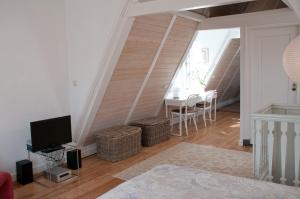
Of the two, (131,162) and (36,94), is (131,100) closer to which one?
(131,162)

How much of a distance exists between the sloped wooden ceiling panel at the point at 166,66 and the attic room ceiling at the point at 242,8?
0.31m

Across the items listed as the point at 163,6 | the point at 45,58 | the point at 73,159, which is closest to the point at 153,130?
the point at 73,159

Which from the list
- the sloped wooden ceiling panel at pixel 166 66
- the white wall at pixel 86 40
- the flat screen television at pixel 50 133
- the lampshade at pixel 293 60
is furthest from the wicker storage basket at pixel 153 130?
the lampshade at pixel 293 60

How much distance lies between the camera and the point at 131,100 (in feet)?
16.1

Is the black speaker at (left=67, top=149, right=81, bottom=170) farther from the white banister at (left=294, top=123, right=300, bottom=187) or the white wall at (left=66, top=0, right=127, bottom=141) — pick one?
the white banister at (left=294, top=123, right=300, bottom=187)

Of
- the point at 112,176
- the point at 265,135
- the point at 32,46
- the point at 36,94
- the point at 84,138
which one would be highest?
the point at 32,46

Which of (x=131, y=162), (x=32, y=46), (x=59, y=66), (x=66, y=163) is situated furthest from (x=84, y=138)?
(x=32, y=46)

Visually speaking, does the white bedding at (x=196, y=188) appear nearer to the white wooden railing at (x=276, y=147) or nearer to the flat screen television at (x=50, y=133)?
the white wooden railing at (x=276, y=147)

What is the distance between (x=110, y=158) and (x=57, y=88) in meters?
1.33

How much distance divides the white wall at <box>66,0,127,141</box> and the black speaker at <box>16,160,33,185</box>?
945mm

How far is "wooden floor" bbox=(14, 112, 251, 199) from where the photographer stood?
3.37 m

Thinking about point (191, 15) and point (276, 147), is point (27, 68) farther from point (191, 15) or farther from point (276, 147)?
point (276, 147)

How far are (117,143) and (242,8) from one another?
10.2 ft

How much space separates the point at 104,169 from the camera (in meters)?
4.11
